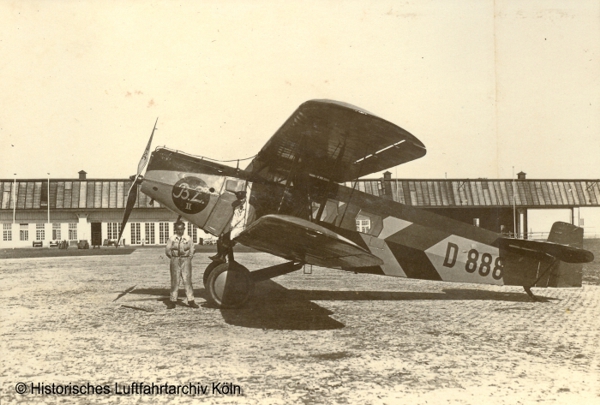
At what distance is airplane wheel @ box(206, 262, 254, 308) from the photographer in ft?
25.3

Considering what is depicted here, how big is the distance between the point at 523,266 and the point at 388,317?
3375mm

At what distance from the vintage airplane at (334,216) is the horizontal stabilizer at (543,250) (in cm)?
2

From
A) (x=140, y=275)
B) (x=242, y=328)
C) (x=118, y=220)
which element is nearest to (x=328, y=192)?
(x=242, y=328)

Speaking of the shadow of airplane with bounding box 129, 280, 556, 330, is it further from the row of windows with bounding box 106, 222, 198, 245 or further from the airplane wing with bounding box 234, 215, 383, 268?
the row of windows with bounding box 106, 222, 198, 245

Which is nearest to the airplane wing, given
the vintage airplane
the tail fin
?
the vintage airplane

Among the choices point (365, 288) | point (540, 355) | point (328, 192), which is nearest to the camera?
point (540, 355)

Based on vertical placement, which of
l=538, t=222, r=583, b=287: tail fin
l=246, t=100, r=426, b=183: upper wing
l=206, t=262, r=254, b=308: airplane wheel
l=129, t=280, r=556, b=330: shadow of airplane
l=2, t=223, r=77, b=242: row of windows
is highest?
l=246, t=100, r=426, b=183: upper wing

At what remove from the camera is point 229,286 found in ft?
25.3

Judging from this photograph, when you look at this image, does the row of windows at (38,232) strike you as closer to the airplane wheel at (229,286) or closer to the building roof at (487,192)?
the building roof at (487,192)

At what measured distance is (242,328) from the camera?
6461 millimetres

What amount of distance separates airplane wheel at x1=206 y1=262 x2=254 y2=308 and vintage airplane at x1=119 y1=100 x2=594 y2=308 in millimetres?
17

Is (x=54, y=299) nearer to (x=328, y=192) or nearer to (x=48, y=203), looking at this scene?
(x=328, y=192)

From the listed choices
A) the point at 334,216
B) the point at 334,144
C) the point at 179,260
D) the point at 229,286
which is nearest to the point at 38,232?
the point at 179,260

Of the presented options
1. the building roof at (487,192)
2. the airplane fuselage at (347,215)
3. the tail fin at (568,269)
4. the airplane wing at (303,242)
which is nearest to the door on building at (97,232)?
the building roof at (487,192)
